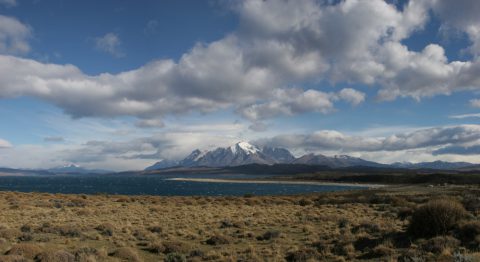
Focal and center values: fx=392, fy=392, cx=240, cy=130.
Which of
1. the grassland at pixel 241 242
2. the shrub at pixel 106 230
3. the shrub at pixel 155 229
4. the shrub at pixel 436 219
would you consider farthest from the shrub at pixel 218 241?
the shrub at pixel 436 219

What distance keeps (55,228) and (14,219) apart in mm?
9268

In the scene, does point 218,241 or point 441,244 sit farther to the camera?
point 218,241

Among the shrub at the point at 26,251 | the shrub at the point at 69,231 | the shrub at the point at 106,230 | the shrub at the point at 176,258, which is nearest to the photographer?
the shrub at the point at 26,251

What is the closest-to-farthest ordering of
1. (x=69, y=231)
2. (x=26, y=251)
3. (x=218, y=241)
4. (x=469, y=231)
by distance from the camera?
(x=469, y=231)
(x=26, y=251)
(x=218, y=241)
(x=69, y=231)

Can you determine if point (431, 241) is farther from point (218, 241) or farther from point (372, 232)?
Answer: point (218, 241)

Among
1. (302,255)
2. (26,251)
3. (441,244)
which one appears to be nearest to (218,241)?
(302,255)

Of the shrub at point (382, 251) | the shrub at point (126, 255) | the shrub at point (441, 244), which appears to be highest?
the shrub at point (441, 244)

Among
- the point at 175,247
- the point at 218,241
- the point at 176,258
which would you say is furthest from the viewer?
the point at 218,241

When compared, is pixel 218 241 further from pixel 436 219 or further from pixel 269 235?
pixel 436 219

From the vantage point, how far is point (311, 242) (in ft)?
64.8

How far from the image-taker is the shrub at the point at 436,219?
16.8 metres

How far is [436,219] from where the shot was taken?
16.8 meters

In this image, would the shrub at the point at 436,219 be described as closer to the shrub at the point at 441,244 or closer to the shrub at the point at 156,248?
the shrub at the point at 441,244

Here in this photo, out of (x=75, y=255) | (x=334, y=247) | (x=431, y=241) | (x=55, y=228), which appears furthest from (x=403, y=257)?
(x=55, y=228)
